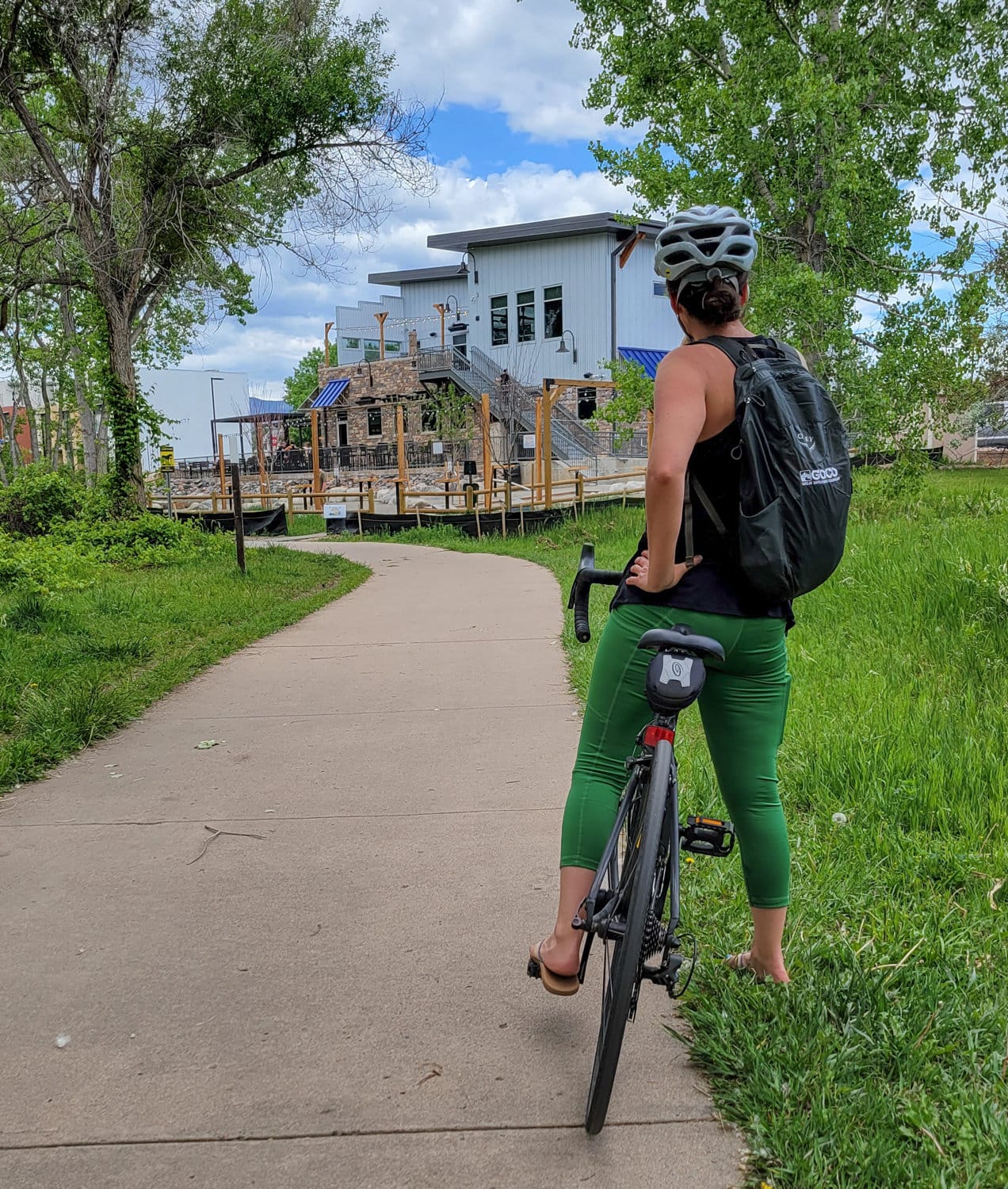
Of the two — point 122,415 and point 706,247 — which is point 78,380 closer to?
point 122,415

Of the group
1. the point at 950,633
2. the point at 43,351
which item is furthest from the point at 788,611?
the point at 43,351

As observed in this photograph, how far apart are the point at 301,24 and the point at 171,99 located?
2.49 metres

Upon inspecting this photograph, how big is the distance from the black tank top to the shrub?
1821 cm

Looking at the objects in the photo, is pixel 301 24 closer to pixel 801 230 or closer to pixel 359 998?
pixel 801 230

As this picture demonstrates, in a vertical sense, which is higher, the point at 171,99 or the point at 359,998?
the point at 171,99

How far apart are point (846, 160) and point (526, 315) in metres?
24.4

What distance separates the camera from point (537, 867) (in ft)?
12.9

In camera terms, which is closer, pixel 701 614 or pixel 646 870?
pixel 646 870

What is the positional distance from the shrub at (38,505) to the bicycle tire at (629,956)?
1832 cm

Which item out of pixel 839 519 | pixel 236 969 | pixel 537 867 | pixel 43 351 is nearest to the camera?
pixel 839 519

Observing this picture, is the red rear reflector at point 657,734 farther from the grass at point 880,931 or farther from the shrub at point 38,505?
the shrub at point 38,505

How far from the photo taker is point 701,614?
2.47m

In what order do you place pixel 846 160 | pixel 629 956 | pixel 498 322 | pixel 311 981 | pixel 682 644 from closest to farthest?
pixel 629 956, pixel 682 644, pixel 311 981, pixel 846 160, pixel 498 322

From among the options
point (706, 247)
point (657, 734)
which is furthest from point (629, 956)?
point (706, 247)
